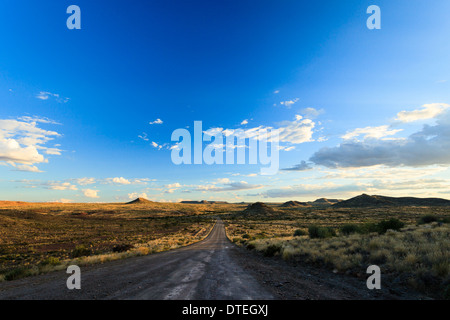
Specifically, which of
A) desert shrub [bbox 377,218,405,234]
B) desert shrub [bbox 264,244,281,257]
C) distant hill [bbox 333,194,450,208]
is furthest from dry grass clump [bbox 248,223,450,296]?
distant hill [bbox 333,194,450,208]

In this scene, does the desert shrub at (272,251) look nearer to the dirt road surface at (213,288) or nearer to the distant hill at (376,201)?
the dirt road surface at (213,288)

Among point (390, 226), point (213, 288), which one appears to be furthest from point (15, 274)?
point (390, 226)

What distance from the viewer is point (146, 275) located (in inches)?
432

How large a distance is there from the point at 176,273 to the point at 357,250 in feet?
37.5

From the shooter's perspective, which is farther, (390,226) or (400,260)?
(390,226)

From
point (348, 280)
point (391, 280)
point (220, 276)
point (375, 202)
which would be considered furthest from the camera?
point (375, 202)

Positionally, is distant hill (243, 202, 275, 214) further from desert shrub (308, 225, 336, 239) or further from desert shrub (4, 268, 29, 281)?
desert shrub (4, 268, 29, 281)

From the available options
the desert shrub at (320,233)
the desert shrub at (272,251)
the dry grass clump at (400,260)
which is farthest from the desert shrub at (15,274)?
the desert shrub at (320,233)

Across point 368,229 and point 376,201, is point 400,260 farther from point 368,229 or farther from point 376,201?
point 376,201

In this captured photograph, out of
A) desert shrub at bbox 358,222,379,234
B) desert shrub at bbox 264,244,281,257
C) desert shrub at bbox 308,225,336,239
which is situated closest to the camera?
desert shrub at bbox 264,244,281,257

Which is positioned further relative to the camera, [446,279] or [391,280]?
[391,280]

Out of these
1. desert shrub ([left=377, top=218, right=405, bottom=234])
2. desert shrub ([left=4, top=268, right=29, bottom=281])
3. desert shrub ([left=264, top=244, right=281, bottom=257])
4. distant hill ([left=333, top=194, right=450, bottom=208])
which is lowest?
distant hill ([left=333, top=194, right=450, bottom=208])
